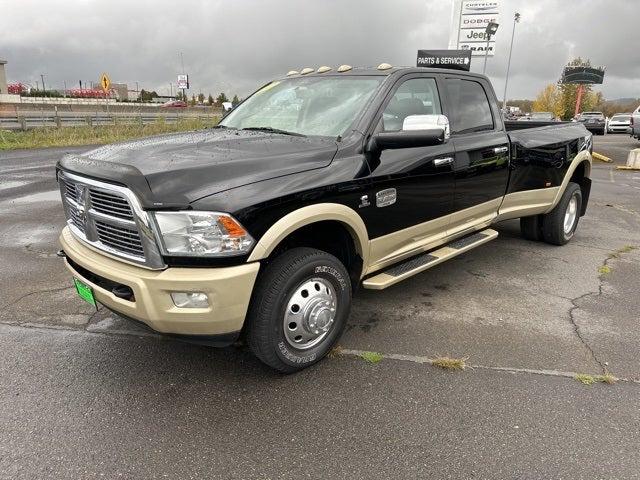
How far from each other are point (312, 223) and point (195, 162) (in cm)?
77

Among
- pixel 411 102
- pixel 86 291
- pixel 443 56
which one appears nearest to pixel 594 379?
pixel 411 102

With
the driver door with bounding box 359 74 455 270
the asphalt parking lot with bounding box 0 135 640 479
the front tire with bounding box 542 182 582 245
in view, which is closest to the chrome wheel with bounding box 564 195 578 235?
the front tire with bounding box 542 182 582 245

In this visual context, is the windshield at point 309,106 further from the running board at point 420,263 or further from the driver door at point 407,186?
the running board at point 420,263

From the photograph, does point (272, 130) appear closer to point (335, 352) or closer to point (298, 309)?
point (298, 309)

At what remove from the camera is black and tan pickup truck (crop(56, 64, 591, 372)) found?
8.20 ft

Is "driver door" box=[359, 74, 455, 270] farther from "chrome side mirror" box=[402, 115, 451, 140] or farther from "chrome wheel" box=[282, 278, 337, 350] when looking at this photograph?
"chrome wheel" box=[282, 278, 337, 350]

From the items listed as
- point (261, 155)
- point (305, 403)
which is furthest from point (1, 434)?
point (261, 155)

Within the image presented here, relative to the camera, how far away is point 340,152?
3.11 m

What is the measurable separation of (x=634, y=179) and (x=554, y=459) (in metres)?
12.0

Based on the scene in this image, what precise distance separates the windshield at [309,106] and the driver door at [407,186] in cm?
24

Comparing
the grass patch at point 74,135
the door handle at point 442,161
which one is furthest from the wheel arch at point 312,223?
the grass patch at point 74,135

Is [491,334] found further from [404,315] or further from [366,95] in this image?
[366,95]

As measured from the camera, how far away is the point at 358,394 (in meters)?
2.91

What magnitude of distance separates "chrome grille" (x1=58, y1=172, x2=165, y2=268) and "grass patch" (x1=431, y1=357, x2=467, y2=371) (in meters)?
1.88
